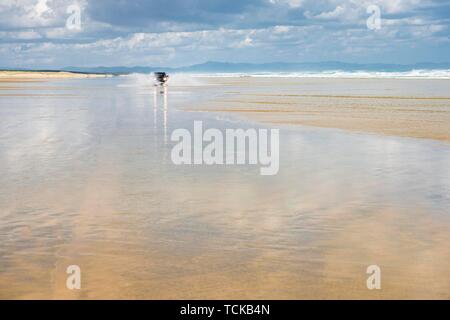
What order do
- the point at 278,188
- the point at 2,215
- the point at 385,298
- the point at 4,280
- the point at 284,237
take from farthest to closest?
the point at 278,188 → the point at 2,215 → the point at 284,237 → the point at 4,280 → the point at 385,298

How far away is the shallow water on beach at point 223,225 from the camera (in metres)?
6.90

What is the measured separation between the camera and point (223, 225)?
9453mm

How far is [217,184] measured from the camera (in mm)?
12820

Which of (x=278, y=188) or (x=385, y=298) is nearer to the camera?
(x=385, y=298)

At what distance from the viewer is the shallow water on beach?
690 centimetres

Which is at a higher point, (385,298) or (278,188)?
(278,188)

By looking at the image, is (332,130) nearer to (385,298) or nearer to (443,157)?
(443,157)

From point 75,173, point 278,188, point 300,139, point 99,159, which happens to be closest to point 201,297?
point 278,188

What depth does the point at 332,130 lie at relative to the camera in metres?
24.4

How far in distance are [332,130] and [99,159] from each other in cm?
1148

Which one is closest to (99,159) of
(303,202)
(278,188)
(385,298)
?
(278,188)
